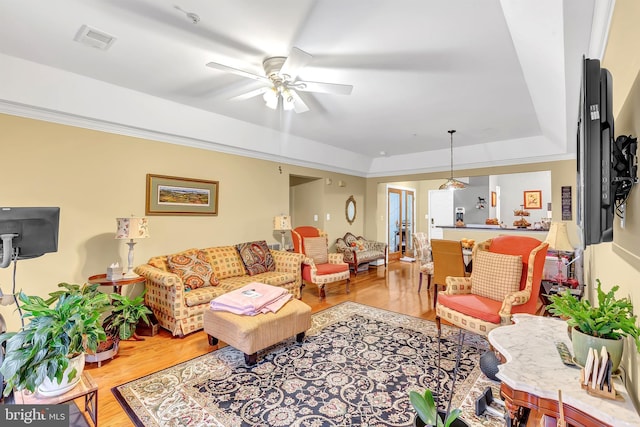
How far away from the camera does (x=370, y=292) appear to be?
15.8ft

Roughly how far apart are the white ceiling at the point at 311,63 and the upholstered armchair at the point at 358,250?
103 inches

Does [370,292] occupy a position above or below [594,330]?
below

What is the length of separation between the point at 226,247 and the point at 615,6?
4.19 meters

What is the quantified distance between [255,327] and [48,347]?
54.2 inches

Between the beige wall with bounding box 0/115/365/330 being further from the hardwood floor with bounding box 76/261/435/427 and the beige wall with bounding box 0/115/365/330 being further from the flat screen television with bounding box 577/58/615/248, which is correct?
the flat screen television with bounding box 577/58/615/248

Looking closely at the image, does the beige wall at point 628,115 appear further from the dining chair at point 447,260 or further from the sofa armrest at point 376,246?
the sofa armrest at point 376,246

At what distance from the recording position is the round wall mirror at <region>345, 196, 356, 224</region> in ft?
22.0

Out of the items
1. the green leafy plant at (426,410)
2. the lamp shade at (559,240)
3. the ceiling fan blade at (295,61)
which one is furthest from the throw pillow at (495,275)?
the ceiling fan blade at (295,61)

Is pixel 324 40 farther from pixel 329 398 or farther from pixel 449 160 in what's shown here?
pixel 449 160

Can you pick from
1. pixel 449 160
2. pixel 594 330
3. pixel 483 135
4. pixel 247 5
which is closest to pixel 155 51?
pixel 247 5

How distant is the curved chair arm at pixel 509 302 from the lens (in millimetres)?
2447

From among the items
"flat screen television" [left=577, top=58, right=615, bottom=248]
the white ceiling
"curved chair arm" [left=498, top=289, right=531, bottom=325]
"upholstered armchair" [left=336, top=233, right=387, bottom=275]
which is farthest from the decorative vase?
"upholstered armchair" [left=336, top=233, right=387, bottom=275]

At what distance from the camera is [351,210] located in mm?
6805

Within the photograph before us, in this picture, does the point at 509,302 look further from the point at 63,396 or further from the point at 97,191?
the point at 97,191
